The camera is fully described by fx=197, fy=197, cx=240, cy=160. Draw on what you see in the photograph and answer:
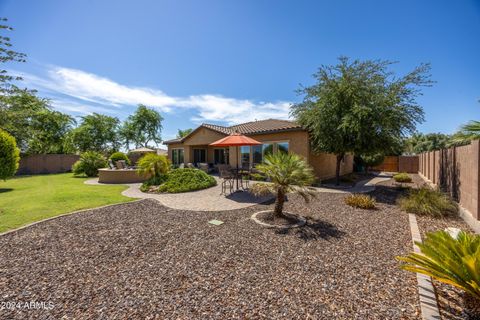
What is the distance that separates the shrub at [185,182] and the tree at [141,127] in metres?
37.9

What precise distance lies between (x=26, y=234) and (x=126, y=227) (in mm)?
2368

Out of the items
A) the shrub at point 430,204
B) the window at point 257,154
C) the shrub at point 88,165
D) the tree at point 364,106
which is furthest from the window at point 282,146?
the shrub at point 88,165

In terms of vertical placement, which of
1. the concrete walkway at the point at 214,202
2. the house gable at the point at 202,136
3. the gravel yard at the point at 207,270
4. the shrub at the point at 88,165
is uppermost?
the house gable at the point at 202,136

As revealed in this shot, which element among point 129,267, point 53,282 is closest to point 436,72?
point 129,267

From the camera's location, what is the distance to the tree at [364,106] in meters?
10.9

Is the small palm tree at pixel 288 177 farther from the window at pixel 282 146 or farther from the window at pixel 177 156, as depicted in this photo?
the window at pixel 177 156

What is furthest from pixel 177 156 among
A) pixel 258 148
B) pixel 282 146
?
pixel 282 146

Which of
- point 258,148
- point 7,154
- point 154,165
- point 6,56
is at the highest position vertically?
point 6,56

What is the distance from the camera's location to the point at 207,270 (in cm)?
358

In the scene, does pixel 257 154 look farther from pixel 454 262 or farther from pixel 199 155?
pixel 454 262

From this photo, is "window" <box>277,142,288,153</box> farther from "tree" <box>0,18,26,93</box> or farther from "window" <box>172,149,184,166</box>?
"window" <box>172,149,184,166</box>

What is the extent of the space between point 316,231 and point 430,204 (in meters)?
5.04

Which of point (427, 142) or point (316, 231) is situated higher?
point (427, 142)

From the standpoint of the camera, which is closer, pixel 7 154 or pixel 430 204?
pixel 430 204
